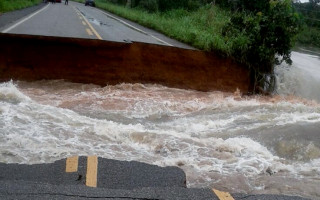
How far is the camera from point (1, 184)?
14.2ft

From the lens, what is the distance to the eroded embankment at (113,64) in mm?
12648

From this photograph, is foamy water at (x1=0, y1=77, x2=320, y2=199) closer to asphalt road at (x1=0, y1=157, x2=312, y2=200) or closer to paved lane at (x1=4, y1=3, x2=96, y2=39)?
asphalt road at (x1=0, y1=157, x2=312, y2=200)

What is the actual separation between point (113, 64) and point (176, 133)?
535 cm

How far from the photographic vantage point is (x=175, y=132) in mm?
8445

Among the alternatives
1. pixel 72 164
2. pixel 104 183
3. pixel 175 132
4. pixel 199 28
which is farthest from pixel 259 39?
pixel 104 183

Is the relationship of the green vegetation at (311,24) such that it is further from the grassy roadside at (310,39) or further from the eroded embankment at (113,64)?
the eroded embankment at (113,64)

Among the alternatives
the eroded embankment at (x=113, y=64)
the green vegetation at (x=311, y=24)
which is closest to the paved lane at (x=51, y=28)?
the eroded embankment at (x=113, y=64)

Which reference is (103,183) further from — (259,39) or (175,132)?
(259,39)

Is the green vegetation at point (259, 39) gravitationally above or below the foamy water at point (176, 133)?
above

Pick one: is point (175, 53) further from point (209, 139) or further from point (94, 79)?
point (209, 139)

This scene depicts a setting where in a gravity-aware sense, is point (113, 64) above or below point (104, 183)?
below

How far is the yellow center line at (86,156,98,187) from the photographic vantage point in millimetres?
4777

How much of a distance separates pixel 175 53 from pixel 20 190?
393 inches

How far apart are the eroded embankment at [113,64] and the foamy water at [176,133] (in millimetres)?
702
